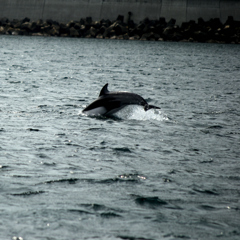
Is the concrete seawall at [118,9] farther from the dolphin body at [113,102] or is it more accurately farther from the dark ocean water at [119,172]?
the dolphin body at [113,102]

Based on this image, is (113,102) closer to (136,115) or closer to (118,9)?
(136,115)

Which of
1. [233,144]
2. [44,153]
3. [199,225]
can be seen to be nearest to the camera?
[199,225]

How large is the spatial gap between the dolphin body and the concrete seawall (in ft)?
213

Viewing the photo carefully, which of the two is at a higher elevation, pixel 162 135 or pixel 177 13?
pixel 177 13

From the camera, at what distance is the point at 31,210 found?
608 centimetres

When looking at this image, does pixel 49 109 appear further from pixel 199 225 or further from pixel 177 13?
pixel 177 13

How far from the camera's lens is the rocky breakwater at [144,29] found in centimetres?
7162

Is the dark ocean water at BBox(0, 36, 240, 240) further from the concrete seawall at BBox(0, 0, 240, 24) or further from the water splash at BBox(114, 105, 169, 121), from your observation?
the concrete seawall at BBox(0, 0, 240, 24)

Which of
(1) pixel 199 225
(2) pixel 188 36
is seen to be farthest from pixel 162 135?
(2) pixel 188 36

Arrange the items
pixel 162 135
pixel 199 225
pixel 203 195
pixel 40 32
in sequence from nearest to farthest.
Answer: pixel 199 225, pixel 203 195, pixel 162 135, pixel 40 32

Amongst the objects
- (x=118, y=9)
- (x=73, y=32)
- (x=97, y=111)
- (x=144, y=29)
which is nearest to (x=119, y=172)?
(x=97, y=111)

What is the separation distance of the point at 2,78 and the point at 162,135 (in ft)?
46.0

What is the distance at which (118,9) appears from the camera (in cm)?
7800

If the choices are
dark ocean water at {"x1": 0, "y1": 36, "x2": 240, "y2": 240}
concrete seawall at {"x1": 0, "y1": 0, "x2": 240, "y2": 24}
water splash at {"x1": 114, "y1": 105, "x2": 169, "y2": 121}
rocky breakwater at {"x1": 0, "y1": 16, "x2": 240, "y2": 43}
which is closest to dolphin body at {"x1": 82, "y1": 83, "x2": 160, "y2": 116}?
dark ocean water at {"x1": 0, "y1": 36, "x2": 240, "y2": 240}
